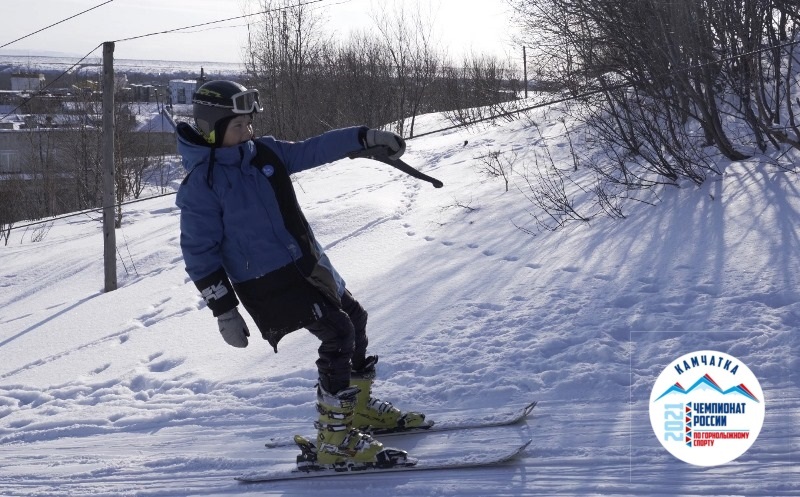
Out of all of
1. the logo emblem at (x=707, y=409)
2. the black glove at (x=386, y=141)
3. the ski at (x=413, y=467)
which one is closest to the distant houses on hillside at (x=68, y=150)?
the ski at (x=413, y=467)

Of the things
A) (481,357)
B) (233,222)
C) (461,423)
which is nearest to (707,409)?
(461,423)

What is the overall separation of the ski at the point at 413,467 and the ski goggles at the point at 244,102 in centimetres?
157

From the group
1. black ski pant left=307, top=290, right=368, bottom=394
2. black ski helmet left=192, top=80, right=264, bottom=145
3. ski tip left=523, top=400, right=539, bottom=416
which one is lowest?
ski tip left=523, top=400, right=539, bottom=416

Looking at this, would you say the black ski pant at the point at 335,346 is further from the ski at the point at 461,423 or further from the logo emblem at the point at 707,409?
the logo emblem at the point at 707,409

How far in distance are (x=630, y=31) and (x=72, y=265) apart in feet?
28.9

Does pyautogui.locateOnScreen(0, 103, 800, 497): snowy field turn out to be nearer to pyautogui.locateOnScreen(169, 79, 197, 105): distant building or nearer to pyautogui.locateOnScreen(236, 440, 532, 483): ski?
pyautogui.locateOnScreen(236, 440, 532, 483): ski

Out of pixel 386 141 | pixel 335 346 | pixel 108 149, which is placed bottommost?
pixel 335 346

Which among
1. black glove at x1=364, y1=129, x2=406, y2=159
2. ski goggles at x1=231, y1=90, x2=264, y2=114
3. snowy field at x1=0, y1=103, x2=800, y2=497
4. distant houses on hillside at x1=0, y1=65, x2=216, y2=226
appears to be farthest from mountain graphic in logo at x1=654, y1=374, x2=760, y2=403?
distant houses on hillside at x1=0, y1=65, x2=216, y2=226

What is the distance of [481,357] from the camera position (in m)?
4.71

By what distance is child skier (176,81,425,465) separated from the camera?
329cm

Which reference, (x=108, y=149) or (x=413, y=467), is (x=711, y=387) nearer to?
(x=413, y=467)

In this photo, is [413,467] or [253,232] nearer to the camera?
[253,232]

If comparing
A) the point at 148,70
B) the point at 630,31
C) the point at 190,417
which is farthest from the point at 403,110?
the point at 148,70

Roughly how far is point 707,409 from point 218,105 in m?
2.49
